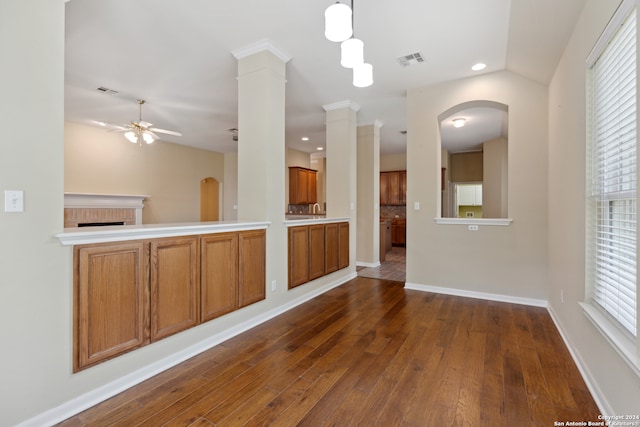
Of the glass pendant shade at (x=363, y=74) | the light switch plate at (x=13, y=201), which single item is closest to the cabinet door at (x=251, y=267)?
the light switch plate at (x=13, y=201)

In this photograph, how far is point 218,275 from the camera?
2.65 m

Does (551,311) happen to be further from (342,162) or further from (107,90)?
(107,90)

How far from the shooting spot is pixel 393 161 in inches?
369

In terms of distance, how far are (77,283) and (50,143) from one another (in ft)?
2.71

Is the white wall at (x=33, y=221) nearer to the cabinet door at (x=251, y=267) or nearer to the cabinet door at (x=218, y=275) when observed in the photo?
the cabinet door at (x=218, y=275)

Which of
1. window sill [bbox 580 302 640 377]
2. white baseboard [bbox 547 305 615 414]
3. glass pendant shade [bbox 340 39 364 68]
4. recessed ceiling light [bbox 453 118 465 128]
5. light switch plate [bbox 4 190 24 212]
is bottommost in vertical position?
white baseboard [bbox 547 305 615 414]

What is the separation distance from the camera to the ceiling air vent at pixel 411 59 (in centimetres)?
337

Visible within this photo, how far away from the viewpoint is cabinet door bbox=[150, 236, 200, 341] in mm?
2156

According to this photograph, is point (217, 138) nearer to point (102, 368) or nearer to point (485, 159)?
point (102, 368)

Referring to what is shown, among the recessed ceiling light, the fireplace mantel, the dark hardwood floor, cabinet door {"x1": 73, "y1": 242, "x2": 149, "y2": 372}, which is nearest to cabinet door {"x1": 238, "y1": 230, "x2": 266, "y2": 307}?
the dark hardwood floor

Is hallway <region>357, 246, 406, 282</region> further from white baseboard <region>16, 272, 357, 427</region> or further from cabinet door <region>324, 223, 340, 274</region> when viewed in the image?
white baseboard <region>16, 272, 357, 427</region>

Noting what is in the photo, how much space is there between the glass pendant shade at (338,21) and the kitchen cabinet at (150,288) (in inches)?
72.4

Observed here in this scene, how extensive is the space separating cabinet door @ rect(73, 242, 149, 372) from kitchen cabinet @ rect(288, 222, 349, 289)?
1776mm

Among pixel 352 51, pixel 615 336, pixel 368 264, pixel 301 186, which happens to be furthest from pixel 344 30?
pixel 301 186
